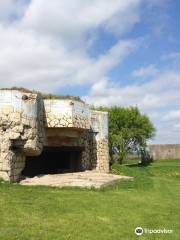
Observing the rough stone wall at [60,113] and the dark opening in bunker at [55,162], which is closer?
the rough stone wall at [60,113]

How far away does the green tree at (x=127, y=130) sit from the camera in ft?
118

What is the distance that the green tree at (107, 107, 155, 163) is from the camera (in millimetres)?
36000

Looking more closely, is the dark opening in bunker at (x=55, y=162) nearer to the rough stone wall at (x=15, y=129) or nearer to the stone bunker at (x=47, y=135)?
the stone bunker at (x=47, y=135)

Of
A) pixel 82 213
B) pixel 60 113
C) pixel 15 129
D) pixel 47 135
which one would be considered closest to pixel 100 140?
pixel 47 135

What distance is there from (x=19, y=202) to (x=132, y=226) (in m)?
2.74

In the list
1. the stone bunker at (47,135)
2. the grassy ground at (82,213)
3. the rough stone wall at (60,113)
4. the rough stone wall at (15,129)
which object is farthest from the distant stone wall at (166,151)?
the grassy ground at (82,213)

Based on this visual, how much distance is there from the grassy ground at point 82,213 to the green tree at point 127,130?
77.2 ft

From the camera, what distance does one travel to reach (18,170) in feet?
44.9

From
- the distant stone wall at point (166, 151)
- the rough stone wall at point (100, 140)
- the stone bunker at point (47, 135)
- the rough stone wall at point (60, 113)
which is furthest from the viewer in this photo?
the distant stone wall at point (166, 151)

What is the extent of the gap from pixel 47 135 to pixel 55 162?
18.9 ft

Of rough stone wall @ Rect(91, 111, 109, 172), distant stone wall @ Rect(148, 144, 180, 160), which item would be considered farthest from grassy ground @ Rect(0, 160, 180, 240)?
distant stone wall @ Rect(148, 144, 180, 160)

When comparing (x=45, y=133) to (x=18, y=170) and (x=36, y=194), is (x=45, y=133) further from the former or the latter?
(x=36, y=194)

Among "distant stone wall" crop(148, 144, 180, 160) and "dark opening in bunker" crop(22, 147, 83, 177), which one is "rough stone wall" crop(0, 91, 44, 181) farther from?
"distant stone wall" crop(148, 144, 180, 160)

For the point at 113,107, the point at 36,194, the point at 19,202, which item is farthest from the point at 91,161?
the point at 113,107
